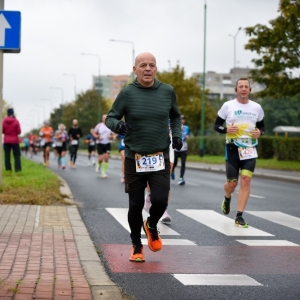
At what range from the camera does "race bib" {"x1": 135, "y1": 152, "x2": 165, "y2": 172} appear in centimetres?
685

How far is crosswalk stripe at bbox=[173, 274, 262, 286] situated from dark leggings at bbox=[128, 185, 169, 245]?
0.79m

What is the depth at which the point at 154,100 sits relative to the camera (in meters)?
6.85

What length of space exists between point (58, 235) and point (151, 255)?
1.21 metres

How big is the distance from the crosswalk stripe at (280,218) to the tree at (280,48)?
18.7m

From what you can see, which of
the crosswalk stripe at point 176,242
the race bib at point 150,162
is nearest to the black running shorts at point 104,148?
the crosswalk stripe at point 176,242

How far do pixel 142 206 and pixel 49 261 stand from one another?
1.04 metres

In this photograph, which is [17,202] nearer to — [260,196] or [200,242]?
[200,242]

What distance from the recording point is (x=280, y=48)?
102 ft

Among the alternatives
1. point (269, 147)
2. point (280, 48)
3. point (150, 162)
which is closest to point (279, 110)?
point (269, 147)

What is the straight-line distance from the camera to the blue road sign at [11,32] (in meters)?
12.7

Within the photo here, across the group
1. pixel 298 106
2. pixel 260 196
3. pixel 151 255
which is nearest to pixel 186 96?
pixel 298 106

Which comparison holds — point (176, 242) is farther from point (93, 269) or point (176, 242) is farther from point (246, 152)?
point (93, 269)

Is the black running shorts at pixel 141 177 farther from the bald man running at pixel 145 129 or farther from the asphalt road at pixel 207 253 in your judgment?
the asphalt road at pixel 207 253

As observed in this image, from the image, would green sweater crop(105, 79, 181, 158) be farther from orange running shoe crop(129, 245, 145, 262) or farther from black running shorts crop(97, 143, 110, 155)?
black running shorts crop(97, 143, 110, 155)
